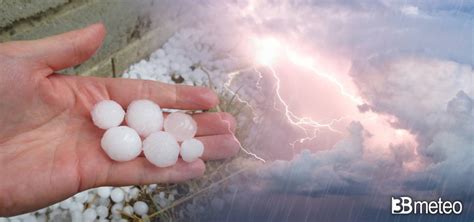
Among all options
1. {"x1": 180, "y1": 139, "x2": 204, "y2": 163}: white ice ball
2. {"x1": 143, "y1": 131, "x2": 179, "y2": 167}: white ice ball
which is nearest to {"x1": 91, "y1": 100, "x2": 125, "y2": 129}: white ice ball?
{"x1": 143, "y1": 131, "x2": 179, "y2": 167}: white ice ball

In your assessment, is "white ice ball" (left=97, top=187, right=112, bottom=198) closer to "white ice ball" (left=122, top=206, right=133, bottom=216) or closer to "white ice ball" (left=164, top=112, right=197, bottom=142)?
"white ice ball" (left=122, top=206, right=133, bottom=216)

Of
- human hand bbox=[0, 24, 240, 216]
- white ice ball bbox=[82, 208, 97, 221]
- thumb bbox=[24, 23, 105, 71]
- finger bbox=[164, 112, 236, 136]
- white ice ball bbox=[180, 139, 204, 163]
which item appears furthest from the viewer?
white ice ball bbox=[82, 208, 97, 221]

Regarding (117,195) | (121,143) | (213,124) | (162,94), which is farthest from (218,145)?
(117,195)

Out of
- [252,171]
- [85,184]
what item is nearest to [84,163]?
[85,184]

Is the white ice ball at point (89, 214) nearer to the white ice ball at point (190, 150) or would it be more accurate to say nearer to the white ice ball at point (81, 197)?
the white ice ball at point (81, 197)

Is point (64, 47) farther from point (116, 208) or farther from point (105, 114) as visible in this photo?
point (116, 208)

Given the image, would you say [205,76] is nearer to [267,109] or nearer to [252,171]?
[267,109]
